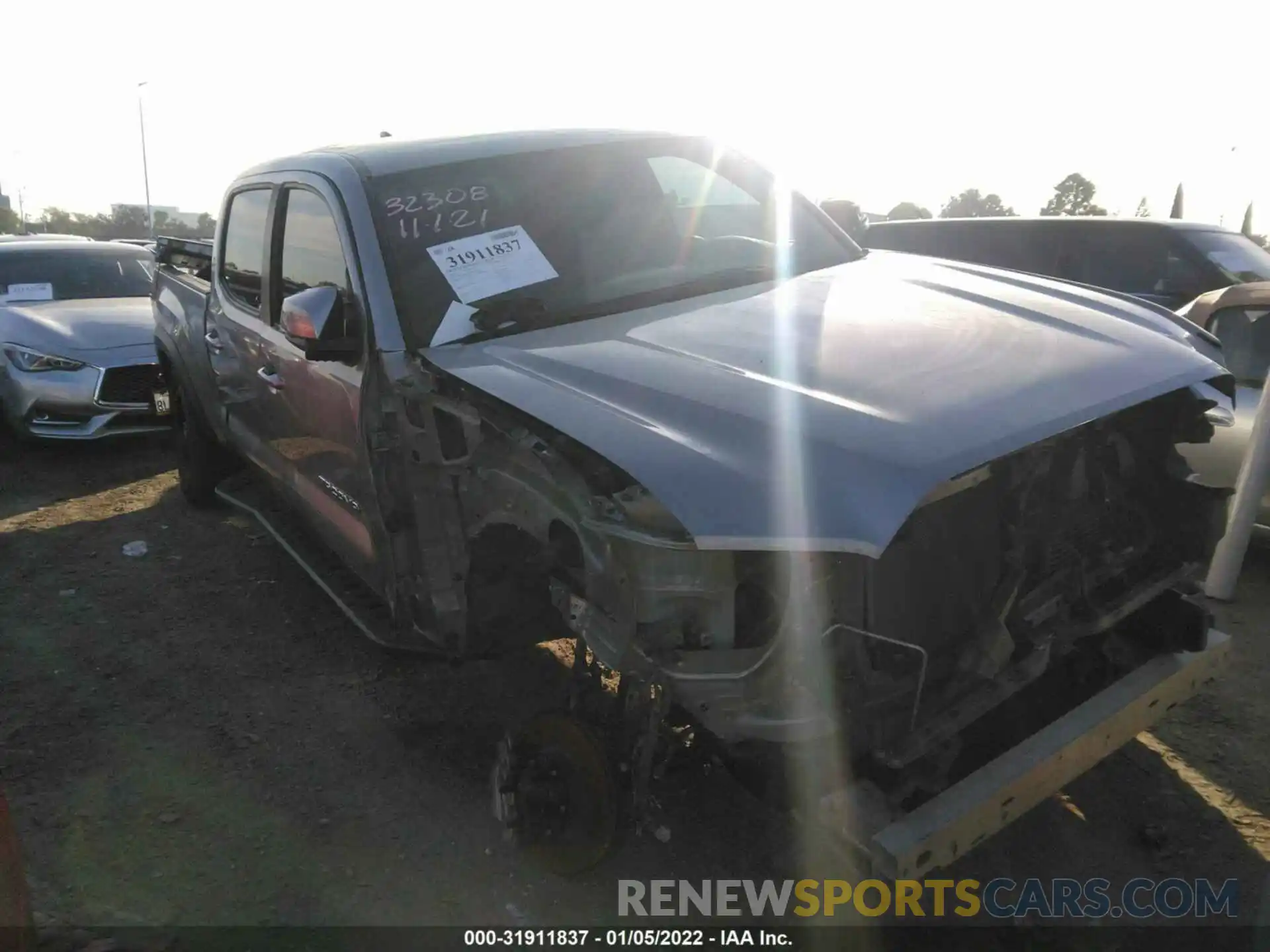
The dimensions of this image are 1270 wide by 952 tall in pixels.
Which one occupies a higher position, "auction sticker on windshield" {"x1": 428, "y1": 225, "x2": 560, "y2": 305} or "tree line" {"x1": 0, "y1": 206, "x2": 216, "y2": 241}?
"auction sticker on windshield" {"x1": 428, "y1": 225, "x2": 560, "y2": 305}

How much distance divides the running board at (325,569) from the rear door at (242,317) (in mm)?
279

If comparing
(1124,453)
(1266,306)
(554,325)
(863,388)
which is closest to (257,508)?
(554,325)

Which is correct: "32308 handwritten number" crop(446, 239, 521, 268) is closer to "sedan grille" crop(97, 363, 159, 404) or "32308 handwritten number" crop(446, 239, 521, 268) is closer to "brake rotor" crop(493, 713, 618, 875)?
"brake rotor" crop(493, 713, 618, 875)

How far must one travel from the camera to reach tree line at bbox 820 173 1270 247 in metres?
4.14

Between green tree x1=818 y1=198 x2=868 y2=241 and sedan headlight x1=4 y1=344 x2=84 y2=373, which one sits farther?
sedan headlight x1=4 y1=344 x2=84 y2=373

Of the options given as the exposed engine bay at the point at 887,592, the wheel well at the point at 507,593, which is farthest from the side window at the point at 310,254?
the wheel well at the point at 507,593

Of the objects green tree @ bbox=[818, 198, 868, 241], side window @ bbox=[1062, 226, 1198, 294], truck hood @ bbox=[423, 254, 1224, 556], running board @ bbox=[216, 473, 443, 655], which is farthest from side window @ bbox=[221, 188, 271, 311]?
side window @ bbox=[1062, 226, 1198, 294]

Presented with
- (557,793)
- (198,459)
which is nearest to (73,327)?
(198,459)

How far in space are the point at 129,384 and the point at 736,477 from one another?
668 centimetres

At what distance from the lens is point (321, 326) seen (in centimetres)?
292

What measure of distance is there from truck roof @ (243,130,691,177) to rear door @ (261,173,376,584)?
0.55ft

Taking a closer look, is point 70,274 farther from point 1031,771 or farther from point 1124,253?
point 1031,771

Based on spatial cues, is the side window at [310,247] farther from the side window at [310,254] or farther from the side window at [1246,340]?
the side window at [1246,340]

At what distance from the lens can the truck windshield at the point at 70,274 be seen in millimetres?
8203
